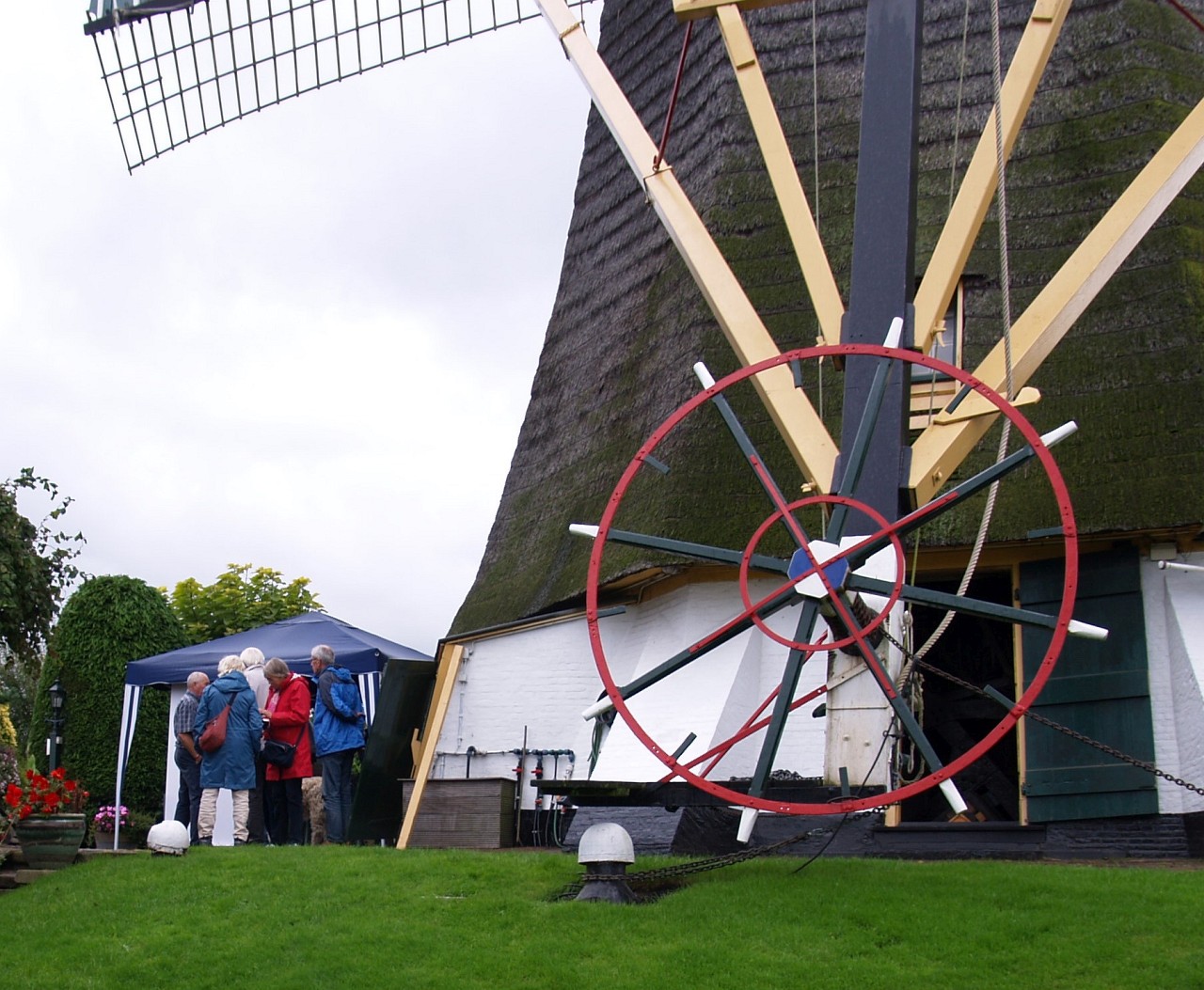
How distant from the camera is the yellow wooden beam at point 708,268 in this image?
7.21m

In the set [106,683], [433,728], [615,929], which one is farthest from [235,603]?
[615,929]

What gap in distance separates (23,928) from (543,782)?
8.05 feet

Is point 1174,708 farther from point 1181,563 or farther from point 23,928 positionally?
point 23,928

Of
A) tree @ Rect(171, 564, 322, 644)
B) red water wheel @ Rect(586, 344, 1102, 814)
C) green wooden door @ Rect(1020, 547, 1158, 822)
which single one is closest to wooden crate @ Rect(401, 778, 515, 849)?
green wooden door @ Rect(1020, 547, 1158, 822)

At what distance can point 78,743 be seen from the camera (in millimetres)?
15828

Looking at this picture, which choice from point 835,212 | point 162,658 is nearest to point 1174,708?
point 835,212

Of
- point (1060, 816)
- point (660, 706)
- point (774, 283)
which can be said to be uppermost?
point (774, 283)

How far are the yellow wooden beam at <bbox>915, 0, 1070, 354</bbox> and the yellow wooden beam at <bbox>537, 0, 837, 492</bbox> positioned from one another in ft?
2.21

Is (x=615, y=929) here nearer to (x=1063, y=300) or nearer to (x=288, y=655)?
(x=1063, y=300)

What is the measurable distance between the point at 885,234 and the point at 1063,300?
897mm

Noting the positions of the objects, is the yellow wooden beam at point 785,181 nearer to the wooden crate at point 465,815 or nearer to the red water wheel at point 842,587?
the red water wheel at point 842,587

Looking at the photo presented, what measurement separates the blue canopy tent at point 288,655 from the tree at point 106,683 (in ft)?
9.85

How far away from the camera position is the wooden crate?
32.7ft

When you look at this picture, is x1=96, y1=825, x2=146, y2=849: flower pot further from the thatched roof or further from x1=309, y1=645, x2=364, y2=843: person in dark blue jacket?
the thatched roof
